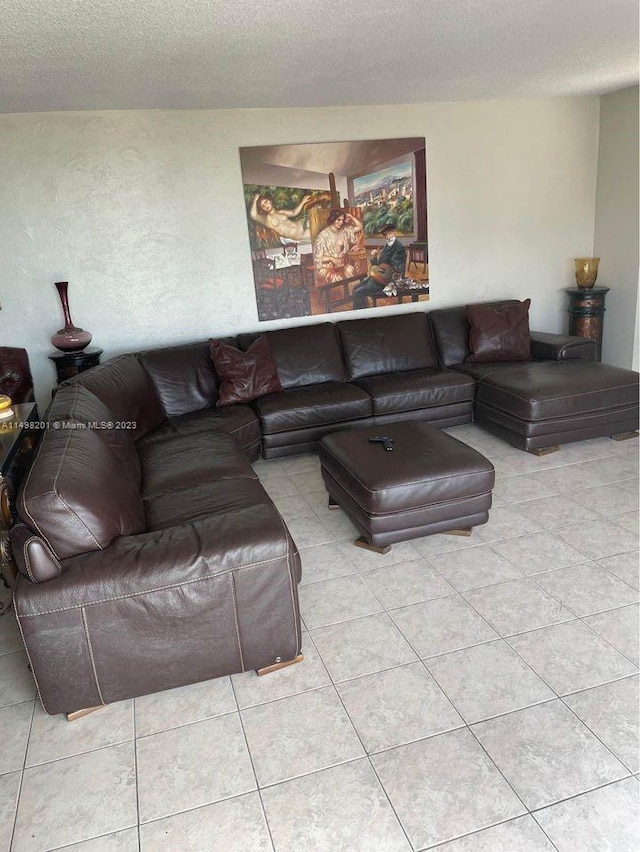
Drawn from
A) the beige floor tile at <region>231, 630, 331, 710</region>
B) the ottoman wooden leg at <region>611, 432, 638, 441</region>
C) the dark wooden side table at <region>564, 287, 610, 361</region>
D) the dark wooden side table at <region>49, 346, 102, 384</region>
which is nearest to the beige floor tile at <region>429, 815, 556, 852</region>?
the beige floor tile at <region>231, 630, 331, 710</region>

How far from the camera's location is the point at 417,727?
194 centimetres

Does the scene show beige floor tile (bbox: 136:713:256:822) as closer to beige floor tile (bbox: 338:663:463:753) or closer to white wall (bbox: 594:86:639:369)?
beige floor tile (bbox: 338:663:463:753)

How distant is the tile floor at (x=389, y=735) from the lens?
1636mm

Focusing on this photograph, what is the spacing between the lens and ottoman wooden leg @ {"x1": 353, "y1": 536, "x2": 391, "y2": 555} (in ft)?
9.81

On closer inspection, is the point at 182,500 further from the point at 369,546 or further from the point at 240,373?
the point at 240,373

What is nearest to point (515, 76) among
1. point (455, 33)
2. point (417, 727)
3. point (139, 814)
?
point (455, 33)

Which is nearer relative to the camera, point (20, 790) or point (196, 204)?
point (20, 790)

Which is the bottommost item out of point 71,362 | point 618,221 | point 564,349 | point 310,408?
point 310,408

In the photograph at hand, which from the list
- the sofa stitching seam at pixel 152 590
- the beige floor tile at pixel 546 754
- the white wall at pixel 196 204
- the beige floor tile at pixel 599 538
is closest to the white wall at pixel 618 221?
the white wall at pixel 196 204

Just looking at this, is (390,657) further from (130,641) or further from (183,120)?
(183,120)

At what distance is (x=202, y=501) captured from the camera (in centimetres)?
257

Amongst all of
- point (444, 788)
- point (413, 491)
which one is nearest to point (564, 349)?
point (413, 491)

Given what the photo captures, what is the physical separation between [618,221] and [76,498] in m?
5.19

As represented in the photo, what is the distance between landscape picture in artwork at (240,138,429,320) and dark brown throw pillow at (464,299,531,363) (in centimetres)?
72
